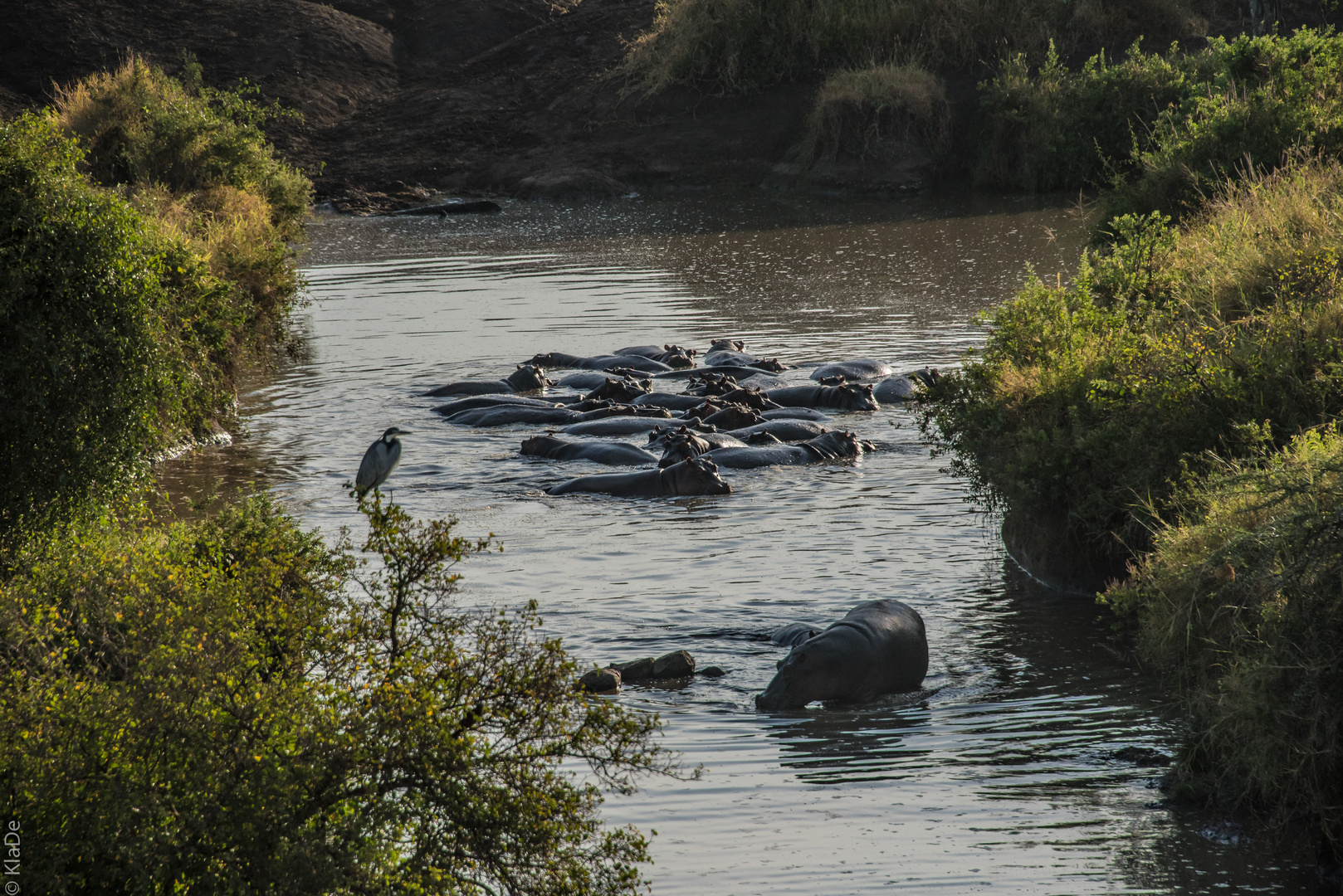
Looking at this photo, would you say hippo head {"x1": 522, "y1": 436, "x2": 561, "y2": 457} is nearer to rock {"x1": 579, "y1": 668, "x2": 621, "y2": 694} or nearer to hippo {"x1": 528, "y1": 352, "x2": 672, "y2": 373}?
hippo {"x1": 528, "y1": 352, "x2": 672, "y2": 373}

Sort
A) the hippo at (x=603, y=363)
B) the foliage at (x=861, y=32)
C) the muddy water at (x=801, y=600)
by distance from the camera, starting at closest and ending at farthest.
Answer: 1. the muddy water at (x=801, y=600)
2. the hippo at (x=603, y=363)
3. the foliage at (x=861, y=32)

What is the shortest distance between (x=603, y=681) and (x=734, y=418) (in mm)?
6931

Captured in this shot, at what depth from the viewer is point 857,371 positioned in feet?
52.0

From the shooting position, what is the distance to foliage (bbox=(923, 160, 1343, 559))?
26.9 feet

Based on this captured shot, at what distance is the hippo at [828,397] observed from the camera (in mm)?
14656

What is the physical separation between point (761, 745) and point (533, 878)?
251 centimetres

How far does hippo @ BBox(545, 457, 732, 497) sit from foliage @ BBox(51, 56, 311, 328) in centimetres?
522

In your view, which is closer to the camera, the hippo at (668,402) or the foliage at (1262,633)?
the foliage at (1262,633)

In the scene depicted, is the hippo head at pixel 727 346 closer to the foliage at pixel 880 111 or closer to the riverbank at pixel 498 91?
the riverbank at pixel 498 91

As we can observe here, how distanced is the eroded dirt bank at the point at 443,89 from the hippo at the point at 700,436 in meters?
21.9

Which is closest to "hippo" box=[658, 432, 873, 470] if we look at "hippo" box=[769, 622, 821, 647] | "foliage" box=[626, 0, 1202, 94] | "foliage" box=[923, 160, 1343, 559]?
"foliage" box=[923, 160, 1343, 559]

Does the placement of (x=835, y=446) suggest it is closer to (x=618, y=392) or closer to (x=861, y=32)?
(x=618, y=392)

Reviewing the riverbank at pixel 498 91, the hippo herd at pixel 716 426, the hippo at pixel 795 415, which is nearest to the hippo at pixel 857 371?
the hippo herd at pixel 716 426

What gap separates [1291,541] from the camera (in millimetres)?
5727
